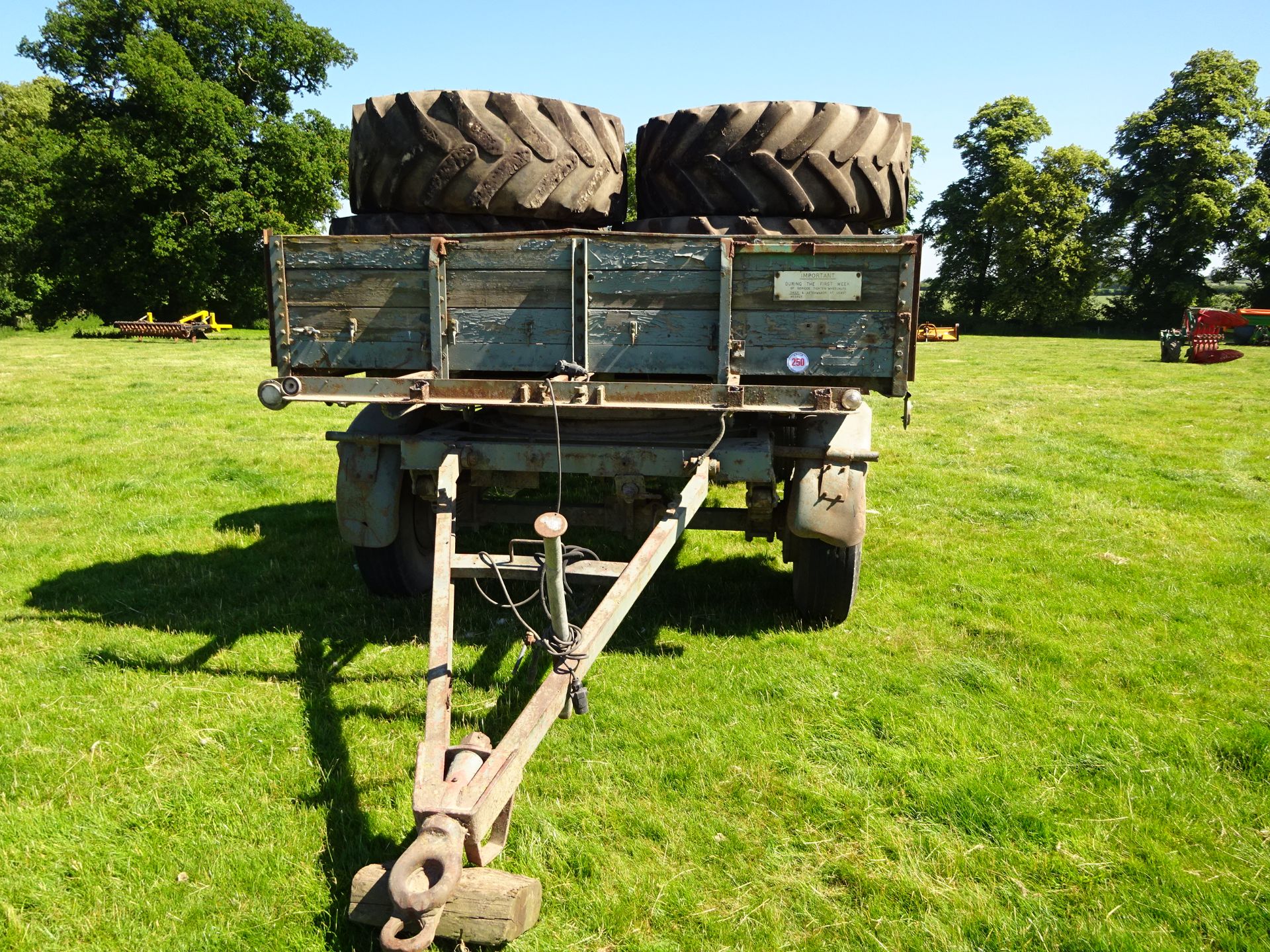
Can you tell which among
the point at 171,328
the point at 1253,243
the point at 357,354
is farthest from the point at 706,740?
the point at 1253,243

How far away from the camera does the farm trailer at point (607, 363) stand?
12.3ft

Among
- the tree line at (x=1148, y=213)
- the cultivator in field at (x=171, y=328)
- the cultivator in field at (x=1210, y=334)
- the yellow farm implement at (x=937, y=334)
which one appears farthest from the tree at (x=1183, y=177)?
the cultivator in field at (x=171, y=328)

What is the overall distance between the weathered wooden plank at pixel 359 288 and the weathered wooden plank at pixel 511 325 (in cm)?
20

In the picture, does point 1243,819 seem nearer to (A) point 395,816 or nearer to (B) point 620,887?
(B) point 620,887

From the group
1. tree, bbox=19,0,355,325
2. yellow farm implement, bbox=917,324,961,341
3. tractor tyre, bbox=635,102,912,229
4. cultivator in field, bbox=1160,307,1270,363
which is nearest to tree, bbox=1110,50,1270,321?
cultivator in field, bbox=1160,307,1270,363

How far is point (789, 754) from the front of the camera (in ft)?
11.3

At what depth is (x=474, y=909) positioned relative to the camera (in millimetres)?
2354

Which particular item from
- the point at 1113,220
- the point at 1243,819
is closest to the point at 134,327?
the point at 1243,819

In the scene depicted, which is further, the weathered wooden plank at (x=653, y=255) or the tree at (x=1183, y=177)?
the tree at (x=1183, y=177)

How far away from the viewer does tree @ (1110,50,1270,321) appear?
39938mm

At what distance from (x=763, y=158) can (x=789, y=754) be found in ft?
8.66

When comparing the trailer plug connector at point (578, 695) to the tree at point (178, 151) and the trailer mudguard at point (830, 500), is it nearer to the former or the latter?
the trailer mudguard at point (830, 500)

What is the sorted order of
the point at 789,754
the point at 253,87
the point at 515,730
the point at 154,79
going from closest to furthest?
1. the point at 515,730
2. the point at 789,754
3. the point at 154,79
4. the point at 253,87

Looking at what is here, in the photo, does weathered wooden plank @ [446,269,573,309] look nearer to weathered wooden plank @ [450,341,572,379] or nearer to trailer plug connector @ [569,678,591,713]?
weathered wooden plank @ [450,341,572,379]
